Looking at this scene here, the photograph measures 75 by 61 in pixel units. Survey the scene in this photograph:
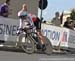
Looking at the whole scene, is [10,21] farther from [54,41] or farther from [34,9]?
[34,9]

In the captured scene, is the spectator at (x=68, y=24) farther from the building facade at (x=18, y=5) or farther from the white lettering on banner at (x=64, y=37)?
the building facade at (x=18, y=5)

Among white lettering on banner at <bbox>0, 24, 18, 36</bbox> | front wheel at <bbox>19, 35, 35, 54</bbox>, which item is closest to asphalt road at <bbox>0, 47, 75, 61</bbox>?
front wheel at <bbox>19, 35, 35, 54</bbox>

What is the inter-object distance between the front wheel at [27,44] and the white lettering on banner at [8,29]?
2.71ft

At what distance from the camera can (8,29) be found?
566 inches

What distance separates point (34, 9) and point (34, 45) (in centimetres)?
718

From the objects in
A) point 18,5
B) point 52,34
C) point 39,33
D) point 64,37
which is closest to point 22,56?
point 39,33

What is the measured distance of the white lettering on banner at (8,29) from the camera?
14044mm

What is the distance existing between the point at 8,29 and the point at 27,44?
1217 mm

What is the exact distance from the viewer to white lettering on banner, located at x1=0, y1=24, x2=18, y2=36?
1404 centimetres

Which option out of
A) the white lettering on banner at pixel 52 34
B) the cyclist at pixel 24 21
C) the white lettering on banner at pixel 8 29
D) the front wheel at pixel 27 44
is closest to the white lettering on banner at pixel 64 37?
the white lettering on banner at pixel 52 34

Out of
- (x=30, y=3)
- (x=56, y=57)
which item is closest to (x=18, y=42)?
(x=56, y=57)

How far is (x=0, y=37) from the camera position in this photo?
13.9 meters

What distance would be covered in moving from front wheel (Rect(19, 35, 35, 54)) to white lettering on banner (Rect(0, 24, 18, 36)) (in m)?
0.83

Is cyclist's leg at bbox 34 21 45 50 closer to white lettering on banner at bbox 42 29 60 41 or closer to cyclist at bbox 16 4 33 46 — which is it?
cyclist at bbox 16 4 33 46
